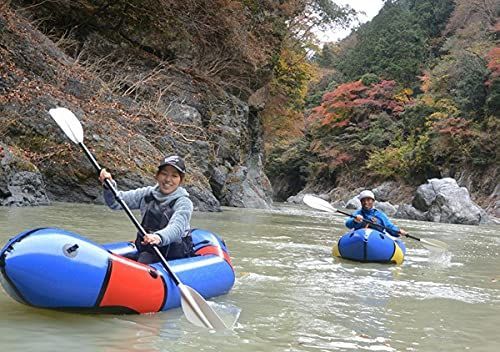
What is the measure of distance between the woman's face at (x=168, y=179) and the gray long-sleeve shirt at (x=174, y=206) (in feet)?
0.11

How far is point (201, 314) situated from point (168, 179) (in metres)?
1.03

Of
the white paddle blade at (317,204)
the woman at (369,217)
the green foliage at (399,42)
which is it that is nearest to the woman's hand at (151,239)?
the woman at (369,217)

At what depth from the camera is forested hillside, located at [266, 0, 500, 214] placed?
20.5m

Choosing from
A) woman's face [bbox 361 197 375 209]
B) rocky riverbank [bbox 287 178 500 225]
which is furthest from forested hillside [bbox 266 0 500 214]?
woman's face [bbox 361 197 375 209]

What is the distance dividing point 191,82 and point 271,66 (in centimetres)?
350

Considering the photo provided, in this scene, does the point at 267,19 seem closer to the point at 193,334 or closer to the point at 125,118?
the point at 125,118

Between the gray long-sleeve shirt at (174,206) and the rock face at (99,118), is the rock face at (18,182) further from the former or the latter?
the gray long-sleeve shirt at (174,206)

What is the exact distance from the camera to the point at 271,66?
1666cm


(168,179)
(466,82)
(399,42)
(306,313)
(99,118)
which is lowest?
(306,313)

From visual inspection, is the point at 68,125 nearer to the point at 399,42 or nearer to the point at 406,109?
the point at 406,109

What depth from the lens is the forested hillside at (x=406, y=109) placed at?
20469 mm

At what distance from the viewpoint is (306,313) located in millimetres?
3303

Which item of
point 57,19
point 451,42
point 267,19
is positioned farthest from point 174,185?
point 451,42

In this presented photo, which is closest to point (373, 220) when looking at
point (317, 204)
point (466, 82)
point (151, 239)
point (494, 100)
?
point (317, 204)
